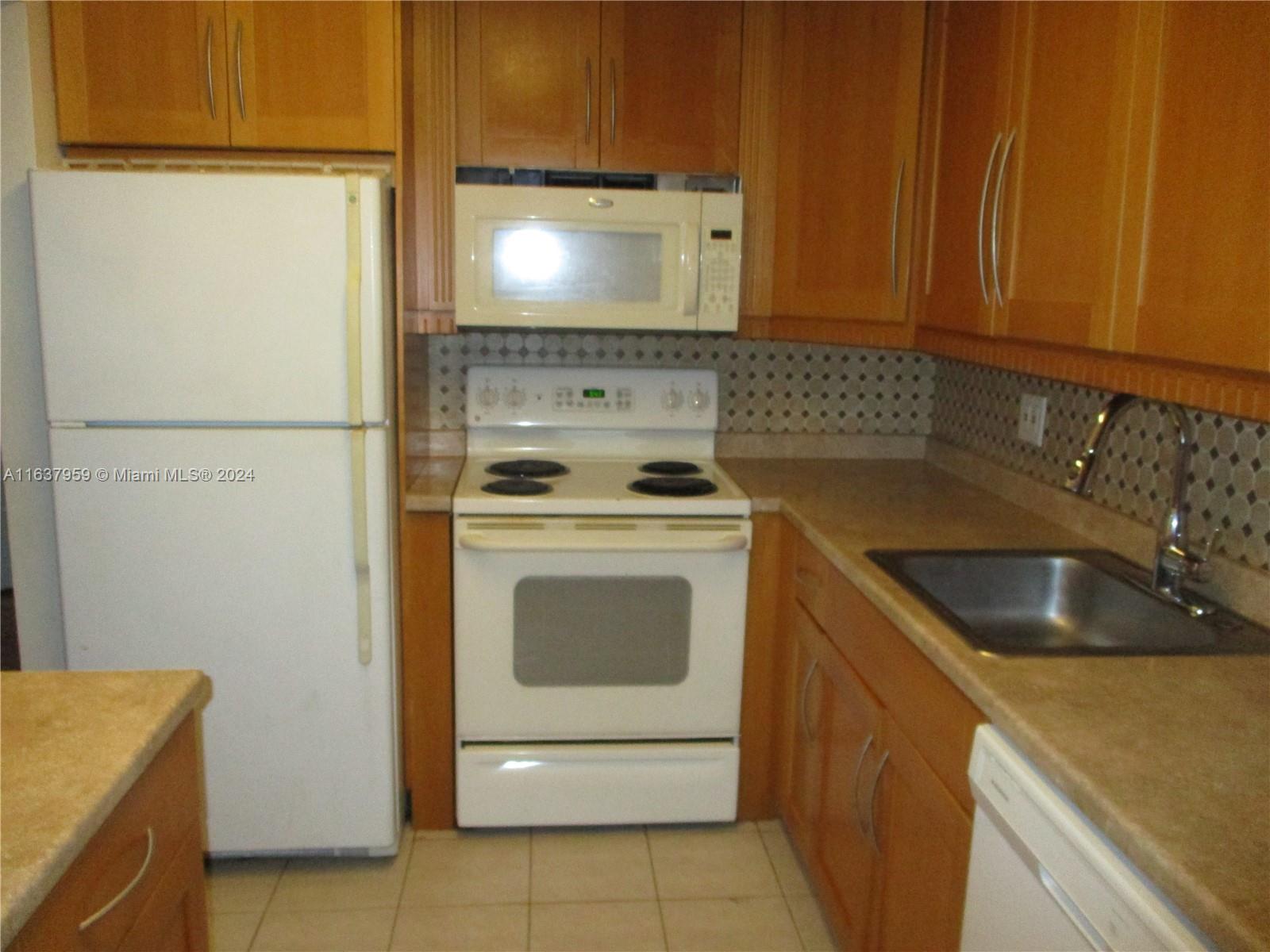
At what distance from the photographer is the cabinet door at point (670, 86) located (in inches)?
89.0

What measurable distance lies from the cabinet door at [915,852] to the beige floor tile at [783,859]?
1.70ft

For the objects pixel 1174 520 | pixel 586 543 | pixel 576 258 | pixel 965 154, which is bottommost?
pixel 586 543

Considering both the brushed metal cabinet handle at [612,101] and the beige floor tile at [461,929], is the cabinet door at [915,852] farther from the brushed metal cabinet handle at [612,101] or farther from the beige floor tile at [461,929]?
the brushed metal cabinet handle at [612,101]

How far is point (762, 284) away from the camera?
2.39 meters

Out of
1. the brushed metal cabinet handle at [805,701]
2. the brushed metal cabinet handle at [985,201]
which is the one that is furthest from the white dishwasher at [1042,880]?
the brushed metal cabinet handle at [985,201]

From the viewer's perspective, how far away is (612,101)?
2281mm

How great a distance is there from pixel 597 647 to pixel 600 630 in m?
0.04

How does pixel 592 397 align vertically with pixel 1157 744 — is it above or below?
above

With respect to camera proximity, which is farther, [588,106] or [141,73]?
[588,106]

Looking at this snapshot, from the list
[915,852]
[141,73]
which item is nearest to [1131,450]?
[915,852]

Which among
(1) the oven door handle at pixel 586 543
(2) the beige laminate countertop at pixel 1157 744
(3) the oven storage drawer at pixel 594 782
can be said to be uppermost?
(2) the beige laminate countertop at pixel 1157 744

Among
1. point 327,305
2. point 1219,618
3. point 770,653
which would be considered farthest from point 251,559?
point 1219,618

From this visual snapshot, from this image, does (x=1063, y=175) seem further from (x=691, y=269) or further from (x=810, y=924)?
(x=810, y=924)

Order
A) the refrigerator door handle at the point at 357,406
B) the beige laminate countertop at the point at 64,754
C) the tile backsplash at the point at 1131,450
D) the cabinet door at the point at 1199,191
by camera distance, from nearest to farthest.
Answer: the beige laminate countertop at the point at 64,754
the cabinet door at the point at 1199,191
the tile backsplash at the point at 1131,450
the refrigerator door handle at the point at 357,406
